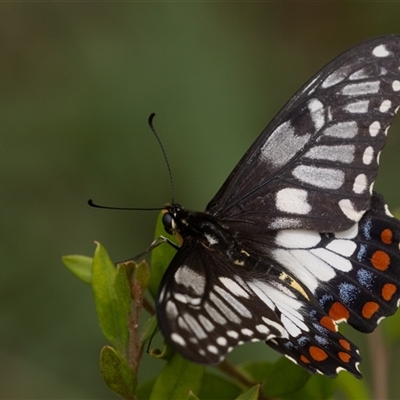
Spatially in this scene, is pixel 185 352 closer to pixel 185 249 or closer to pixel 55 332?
pixel 185 249

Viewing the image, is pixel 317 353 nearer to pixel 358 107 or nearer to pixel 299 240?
pixel 299 240

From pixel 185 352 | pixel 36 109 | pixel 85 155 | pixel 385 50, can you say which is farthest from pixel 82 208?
pixel 185 352

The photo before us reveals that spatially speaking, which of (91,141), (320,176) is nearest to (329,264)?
(320,176)

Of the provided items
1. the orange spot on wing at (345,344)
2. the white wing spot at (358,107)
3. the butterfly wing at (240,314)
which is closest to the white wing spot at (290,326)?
the butterfly wing at (240,314)

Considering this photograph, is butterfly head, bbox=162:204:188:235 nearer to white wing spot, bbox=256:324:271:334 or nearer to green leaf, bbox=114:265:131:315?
green leaf, bbox=114:265:131:315

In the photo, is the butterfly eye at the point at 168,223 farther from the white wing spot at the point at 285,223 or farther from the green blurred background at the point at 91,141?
the green blurred background at the point at 91,141
